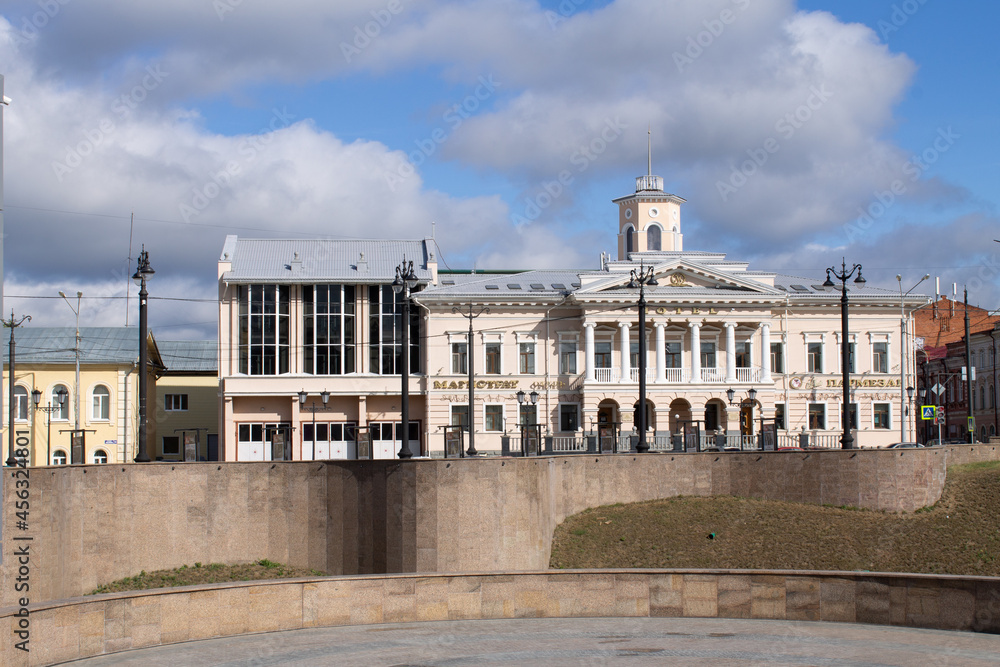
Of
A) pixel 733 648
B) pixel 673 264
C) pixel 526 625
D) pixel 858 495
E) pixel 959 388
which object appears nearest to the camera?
pixel 733 648

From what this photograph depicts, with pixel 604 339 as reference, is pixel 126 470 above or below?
below

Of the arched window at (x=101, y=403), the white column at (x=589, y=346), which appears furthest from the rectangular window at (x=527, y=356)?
the arched window at (x=101, y=403)

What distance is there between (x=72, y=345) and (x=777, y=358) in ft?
134

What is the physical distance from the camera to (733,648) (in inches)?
656

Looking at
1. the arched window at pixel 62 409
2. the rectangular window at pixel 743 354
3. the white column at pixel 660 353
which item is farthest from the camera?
the rectangular window at pixel 743 354

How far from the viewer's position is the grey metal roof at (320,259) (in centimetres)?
6188

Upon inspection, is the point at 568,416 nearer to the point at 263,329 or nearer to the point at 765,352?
the point at 765,352

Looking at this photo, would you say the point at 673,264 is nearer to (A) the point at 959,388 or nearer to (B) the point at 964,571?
(B) the point at 964,571

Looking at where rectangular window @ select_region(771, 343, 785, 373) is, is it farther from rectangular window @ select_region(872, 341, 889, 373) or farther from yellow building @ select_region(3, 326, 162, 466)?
yellow building @ select_region(3, 326, 162, 466)

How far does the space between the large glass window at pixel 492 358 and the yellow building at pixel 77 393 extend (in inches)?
784

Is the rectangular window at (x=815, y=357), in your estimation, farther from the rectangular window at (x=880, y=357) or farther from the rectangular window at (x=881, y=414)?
the rectangular window at (x=881, y=414)

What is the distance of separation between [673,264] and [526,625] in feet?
144

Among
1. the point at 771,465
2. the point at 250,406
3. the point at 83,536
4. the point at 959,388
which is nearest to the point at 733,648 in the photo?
the point at 83,536

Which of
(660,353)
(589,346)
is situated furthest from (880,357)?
(589,346)
